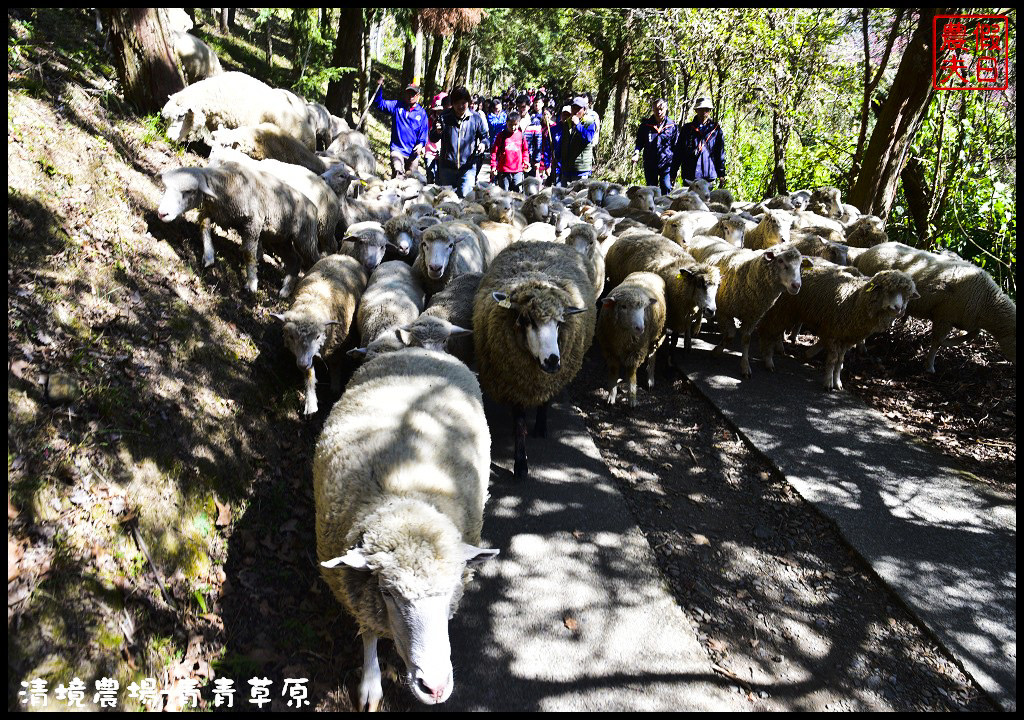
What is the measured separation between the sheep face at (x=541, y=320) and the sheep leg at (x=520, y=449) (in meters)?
0.53

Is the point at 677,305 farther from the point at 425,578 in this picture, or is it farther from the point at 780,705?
the point at 425,578

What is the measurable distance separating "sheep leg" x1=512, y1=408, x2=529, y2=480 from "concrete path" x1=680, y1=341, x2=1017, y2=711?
90.7 inches

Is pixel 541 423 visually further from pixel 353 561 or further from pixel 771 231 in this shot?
pixel 771 231

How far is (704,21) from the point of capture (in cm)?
1477

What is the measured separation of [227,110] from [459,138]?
389 centimetres

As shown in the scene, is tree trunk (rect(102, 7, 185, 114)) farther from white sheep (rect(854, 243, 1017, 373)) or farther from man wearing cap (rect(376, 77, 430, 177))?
white sheep (rect(854, 243, 1017, 373))

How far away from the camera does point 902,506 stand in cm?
461

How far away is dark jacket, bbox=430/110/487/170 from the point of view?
34.1 ft

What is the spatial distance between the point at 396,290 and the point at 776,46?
12233 millimetres

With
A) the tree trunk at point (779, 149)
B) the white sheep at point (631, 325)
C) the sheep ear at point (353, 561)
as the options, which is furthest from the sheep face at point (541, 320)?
the tree trunk at point (779, 149)

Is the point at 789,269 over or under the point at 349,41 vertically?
under

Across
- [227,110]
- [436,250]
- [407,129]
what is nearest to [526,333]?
[436,250]

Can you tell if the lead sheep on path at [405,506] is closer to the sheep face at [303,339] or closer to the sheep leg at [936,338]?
the sheep face at [303,339]

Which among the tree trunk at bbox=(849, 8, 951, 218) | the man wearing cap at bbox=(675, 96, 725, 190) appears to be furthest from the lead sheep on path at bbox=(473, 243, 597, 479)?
the man wearing cap at bbox=(675, 96, 725, 190)
